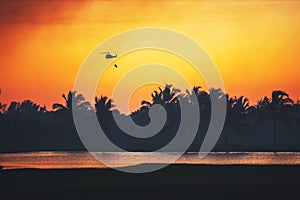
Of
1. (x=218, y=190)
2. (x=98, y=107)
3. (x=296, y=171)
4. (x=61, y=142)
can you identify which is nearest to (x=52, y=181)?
(x=218, y=190)

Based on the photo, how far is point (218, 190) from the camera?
31.3 m

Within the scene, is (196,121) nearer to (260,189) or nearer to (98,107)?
(98,107)

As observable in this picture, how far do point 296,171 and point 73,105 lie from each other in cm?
6562

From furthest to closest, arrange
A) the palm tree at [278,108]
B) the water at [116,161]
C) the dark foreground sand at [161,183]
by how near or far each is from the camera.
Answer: the palm tree at [278,108]
the water at [116,161]
the dark foreground sand at [161,183]

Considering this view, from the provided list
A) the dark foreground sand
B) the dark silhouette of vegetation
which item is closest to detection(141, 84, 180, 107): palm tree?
the dark silhouette of vegetation

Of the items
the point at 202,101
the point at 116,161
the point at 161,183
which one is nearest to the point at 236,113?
the point at 202,101

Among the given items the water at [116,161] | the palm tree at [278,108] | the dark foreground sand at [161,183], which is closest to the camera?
the dark foreground sand at [161,183]

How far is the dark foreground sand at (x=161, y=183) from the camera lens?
97.8ft

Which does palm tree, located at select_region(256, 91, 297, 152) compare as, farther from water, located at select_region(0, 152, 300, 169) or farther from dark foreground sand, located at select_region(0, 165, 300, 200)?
dark foreground sand, located at select_region(0, 165, 300, 200)

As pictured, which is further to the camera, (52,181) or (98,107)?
(98,107)

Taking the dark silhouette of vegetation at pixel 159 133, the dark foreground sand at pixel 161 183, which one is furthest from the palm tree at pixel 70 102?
the dark foreground sand at pixel 161 183

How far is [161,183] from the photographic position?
34906 mm

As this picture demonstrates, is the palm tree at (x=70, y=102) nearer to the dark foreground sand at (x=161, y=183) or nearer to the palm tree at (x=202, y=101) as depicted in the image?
the palm tree at (x=202, y=101)

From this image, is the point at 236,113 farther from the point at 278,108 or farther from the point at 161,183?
the point at 161,183
